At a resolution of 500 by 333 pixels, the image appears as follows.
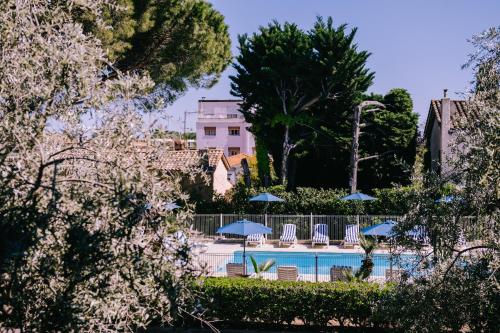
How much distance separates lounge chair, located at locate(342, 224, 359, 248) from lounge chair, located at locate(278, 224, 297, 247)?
2.51 metres

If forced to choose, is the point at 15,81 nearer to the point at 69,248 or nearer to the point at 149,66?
the point at 69,248

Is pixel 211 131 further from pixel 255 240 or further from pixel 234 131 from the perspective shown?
pixel 255 240

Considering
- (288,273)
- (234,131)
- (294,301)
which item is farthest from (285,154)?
(234,131)

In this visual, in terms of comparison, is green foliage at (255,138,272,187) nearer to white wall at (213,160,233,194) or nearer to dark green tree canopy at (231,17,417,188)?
dark green tree canopy at (231,17,417,188)

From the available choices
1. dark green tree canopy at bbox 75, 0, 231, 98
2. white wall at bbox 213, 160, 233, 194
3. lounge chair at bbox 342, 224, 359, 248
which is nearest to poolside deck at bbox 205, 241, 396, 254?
lounge chair at bbox 342, 224, 359, 248

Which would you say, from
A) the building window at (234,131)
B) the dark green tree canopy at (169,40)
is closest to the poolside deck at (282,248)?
the dark green tree canopy at (169,40)

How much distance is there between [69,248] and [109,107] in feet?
5.71

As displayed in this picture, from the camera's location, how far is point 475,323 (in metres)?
8.85

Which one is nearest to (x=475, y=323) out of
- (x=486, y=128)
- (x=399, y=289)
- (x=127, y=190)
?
(x=399, y=289)

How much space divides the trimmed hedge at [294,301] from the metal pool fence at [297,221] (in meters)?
13.7

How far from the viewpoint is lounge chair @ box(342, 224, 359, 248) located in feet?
85.8

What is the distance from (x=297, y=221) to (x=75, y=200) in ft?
76.6

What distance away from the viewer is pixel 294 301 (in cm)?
1298

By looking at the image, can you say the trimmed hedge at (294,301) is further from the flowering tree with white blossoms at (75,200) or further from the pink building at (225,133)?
the pink building at (225,133)
